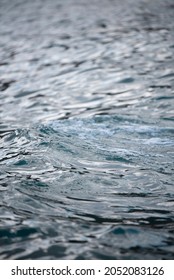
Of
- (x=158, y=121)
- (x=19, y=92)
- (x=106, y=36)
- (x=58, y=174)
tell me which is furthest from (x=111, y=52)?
(x=58, y=174)

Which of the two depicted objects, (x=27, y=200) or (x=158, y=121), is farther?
(x=158, y=121)

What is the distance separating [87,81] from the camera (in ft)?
30.1

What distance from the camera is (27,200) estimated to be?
4383 mm

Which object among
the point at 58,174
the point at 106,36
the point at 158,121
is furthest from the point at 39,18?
the point at 58,174

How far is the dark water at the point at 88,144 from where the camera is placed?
3.73m

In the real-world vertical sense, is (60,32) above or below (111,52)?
above

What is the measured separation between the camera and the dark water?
12.2ft

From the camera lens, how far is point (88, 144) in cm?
578
